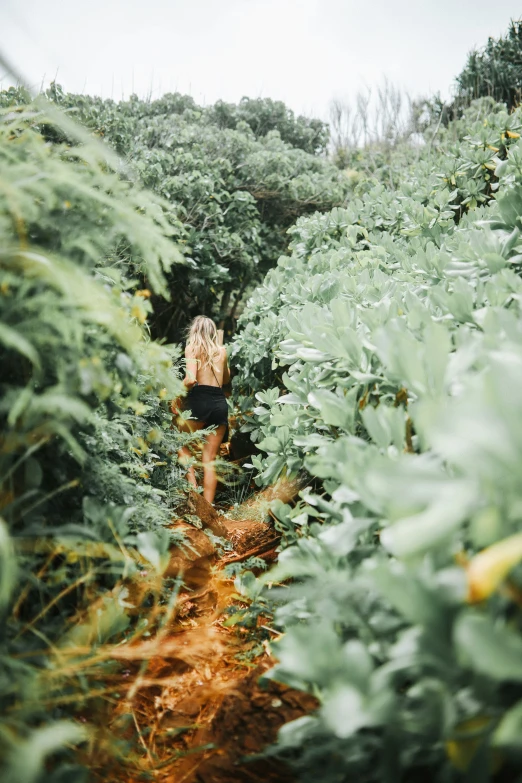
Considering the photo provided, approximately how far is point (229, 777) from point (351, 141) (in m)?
14.8

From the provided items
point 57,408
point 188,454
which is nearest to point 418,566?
point 57,408

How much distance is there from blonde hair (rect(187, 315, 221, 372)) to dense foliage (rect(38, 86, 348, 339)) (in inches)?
65.5

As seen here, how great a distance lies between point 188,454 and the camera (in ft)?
12.6

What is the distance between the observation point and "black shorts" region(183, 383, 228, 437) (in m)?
4.80

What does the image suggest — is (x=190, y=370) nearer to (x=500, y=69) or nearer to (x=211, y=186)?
(x=211, y=186)

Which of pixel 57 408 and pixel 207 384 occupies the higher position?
pixel 57 408

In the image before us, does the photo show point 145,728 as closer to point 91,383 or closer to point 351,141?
point 91,383

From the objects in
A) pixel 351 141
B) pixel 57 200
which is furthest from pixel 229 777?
pixel 351 141

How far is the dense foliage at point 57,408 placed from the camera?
3.30 ft

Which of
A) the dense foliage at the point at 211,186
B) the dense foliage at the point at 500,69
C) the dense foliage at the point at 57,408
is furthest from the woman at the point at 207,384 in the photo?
the dense foliage at the point at 500,69

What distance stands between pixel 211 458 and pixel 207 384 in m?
0.79

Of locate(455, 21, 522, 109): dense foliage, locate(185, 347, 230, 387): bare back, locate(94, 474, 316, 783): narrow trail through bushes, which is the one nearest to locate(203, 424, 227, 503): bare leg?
locate(185, 347, 230, 387): bare back

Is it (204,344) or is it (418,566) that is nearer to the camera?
(418,566)

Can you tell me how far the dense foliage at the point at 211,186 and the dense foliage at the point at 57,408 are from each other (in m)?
4.98
